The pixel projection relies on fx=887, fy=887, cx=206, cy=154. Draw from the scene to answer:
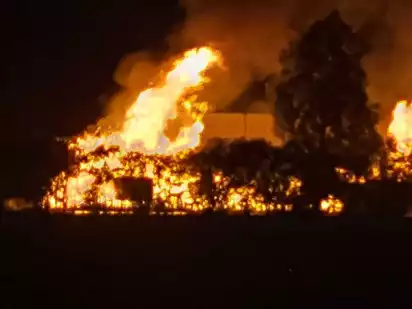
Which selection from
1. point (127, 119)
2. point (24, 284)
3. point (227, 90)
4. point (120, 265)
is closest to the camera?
point (24, 284)

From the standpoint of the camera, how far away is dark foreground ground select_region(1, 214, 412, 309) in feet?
34.6

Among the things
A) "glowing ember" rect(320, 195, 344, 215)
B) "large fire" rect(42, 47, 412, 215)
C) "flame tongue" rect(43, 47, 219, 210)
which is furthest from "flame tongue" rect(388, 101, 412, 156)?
"flame tongue" rect(43, 47, 219, 210)

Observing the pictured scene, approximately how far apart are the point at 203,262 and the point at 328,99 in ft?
22.2

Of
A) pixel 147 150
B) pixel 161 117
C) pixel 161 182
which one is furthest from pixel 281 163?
pixel 161 117

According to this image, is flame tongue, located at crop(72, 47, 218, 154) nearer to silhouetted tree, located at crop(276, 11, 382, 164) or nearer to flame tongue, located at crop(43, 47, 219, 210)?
flame tongue, located at crop(43, 47, 219, 210)

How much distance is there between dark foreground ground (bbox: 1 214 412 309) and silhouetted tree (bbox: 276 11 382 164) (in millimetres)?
2363

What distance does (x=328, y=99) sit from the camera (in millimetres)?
18453

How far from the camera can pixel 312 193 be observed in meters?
17.8

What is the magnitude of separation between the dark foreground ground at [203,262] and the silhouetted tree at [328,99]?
2.36 metres

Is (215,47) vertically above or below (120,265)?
above

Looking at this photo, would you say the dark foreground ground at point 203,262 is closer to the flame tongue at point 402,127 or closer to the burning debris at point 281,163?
the burning debris at point 281,163

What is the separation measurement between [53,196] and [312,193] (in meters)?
5.25

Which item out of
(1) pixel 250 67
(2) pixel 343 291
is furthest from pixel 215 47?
(2) pixel 343 291

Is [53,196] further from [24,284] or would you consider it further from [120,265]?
[24,284]
